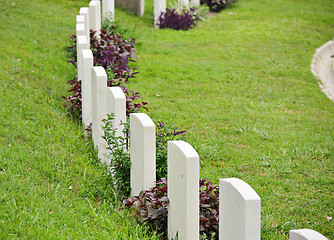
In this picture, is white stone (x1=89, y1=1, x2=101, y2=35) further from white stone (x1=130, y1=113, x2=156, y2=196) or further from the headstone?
white stone (x1=130, y1=113, x2=156, y2=196)

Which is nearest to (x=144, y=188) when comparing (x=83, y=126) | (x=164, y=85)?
(x=83, y=126)

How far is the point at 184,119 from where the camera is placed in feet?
20.0

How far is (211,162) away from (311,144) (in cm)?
125

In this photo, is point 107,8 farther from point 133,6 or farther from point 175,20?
point 133,6

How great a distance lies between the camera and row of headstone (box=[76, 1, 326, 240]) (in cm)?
226

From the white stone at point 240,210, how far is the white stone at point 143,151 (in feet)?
3.07

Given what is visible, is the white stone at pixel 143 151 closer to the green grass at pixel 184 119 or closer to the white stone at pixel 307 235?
the green grass at pixel 184 119

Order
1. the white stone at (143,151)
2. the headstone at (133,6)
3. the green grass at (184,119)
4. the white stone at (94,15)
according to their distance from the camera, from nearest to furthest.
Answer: the white stone at (143,151), the green grass at (184,119), the white stone at (94,15), the headstone at (133,6)

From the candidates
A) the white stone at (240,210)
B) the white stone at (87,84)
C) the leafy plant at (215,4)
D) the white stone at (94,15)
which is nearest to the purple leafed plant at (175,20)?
the leafy plant at (215,4)

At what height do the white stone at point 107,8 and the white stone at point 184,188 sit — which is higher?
the white stone at point 107,8

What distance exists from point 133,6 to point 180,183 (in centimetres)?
951

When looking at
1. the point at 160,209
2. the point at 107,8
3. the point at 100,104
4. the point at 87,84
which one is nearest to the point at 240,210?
the point at 160,209

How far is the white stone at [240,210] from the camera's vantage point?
2227 millimetres

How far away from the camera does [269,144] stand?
5340mm
